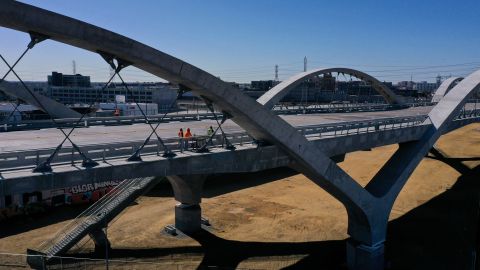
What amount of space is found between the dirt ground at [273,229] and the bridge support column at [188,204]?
1.19m

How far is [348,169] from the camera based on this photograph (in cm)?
5406

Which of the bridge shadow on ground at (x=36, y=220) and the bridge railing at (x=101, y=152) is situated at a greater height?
the bridge railing at (x=101, y=152)

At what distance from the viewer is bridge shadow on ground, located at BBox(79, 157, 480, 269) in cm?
2733

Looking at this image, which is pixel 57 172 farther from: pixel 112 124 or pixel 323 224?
pixel 323 224

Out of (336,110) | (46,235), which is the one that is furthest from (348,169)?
(46,235)

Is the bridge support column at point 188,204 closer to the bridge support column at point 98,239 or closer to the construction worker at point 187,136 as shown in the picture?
the bridge support column at point 98,239

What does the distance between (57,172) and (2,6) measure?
5082 millimetres

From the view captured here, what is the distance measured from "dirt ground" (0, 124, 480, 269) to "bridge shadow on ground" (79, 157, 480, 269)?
64 millimetres

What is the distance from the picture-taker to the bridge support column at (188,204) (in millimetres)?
30922

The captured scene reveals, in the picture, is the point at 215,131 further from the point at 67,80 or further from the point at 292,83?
the point at 67,80

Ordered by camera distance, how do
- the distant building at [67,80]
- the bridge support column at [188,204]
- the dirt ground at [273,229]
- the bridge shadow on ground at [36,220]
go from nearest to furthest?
the dirt ground at [273,229] → the bridge support column at [188,204] → the bridge shadow on ground at [36,220] → the distant building at [67,80]

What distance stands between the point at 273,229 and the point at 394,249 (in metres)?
8.61

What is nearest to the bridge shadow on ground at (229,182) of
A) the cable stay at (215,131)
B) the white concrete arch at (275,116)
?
the white concrete arch at (275,116)

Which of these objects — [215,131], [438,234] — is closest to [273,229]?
[438,234]
